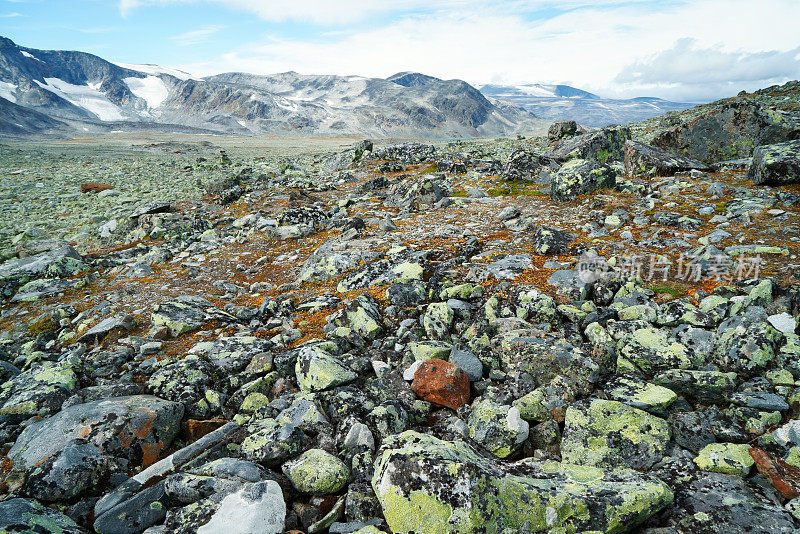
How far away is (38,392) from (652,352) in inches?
333

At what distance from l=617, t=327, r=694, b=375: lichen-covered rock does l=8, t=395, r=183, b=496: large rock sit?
6.18 metres

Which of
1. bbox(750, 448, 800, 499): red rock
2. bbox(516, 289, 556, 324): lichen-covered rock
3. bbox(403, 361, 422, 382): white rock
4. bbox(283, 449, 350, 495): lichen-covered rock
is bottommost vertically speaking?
bbox(283, 449, 350, 495): lichen-covered rock

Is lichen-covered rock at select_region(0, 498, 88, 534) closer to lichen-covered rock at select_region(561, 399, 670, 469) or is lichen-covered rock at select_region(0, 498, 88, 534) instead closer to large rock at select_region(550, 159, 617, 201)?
lichen-covered rock at select_region(561, 399, 670, 469)

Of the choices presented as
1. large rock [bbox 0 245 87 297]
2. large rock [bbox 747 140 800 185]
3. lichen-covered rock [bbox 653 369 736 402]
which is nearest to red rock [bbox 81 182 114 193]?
large rock [bbox 0 245 87 297]

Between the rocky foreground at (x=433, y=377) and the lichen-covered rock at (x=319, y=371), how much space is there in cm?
5

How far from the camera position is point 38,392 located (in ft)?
15.7

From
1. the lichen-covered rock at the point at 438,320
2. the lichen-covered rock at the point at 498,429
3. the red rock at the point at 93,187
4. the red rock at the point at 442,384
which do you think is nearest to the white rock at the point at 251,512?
the red rock at the point at 442,384

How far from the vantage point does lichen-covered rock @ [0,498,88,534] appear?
2.88 m

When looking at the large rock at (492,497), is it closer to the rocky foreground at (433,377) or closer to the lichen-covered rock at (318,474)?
the rocky foreground at (433,377)

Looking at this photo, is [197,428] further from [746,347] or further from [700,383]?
[746,347]

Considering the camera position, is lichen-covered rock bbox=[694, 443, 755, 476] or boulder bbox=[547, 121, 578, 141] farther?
boulder bbox=[547, 121, 578, 141]

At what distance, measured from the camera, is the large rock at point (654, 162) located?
13.1 metres

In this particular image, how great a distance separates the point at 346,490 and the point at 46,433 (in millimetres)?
3681

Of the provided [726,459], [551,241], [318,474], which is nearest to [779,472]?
[726,459]
